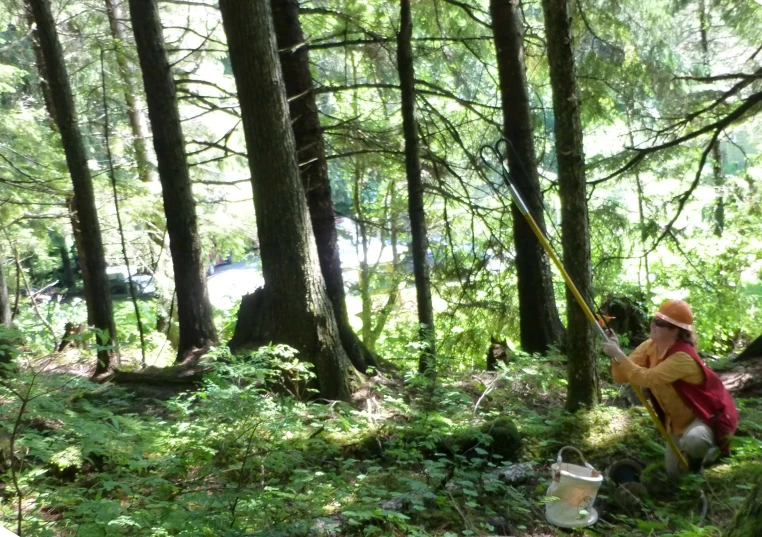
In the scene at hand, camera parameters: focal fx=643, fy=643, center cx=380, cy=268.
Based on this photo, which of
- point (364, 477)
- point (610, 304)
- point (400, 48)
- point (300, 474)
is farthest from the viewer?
point (610, 304)

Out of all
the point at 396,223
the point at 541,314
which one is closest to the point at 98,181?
the point at 396,223

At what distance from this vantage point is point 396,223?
43.8 ft

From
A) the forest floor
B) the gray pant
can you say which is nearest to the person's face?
the gray pant

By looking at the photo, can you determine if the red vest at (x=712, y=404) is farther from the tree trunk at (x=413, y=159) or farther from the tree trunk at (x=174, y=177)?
the tree trunk at (x=174, y=177)

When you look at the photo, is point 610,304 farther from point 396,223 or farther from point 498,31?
point 396,223

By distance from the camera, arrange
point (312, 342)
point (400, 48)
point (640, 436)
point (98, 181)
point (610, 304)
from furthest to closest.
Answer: point (98, 181) < point (610, 304) < point (400, 48) < point (312, 342) < point (640, 436)

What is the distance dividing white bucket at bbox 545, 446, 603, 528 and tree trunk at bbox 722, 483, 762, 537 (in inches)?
74.1

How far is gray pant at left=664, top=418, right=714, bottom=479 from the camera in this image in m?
4.46

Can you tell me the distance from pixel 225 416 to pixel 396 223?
911 cm

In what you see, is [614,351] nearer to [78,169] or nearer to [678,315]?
[678,315]

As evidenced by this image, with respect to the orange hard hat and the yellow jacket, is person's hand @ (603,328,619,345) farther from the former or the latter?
the orange hard hat

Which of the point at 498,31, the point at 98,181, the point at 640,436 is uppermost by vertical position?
the point at 498,31

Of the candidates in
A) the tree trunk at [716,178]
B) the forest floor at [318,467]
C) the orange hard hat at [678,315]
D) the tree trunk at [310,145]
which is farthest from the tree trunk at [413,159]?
the tree trunk at [716,178]

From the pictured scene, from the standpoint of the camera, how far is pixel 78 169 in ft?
28.3
